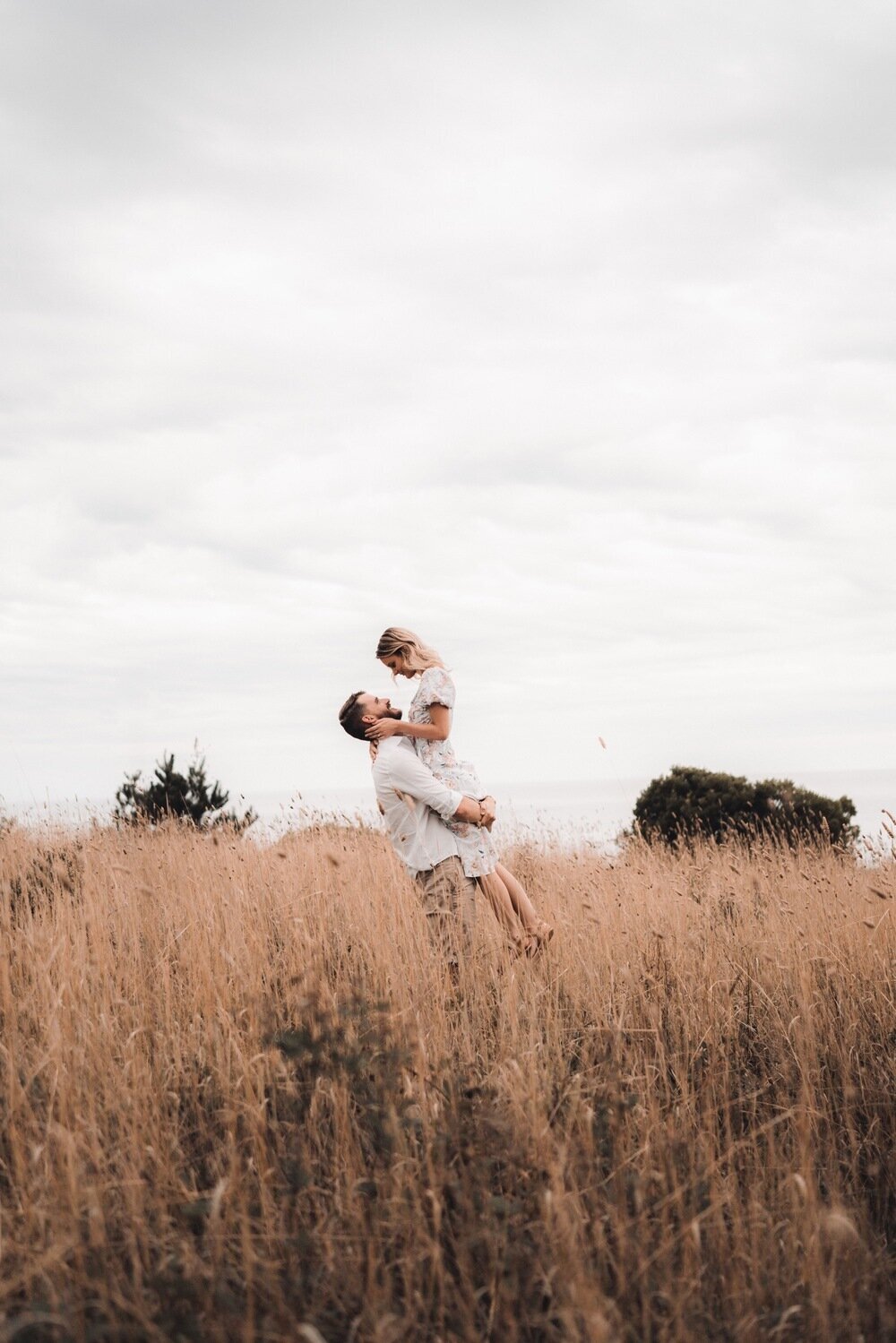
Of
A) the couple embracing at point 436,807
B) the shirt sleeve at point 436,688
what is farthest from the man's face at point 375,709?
the shirt sleeve at point 436,688

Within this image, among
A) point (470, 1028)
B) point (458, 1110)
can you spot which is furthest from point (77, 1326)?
point (470, 1028)

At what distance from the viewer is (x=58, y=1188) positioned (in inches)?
93.8

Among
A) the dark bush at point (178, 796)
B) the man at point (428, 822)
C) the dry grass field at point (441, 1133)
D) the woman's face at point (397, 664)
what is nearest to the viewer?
the dry grass field at point (441, 1133)

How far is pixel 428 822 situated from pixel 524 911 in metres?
0.83

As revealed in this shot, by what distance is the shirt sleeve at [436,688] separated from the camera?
5363 mm

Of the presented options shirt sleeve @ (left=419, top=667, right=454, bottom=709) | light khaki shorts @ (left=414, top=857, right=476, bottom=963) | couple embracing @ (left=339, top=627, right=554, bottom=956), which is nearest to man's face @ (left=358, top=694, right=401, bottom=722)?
couple embracing @ (left=339, top=627, right=554, bottom=956)

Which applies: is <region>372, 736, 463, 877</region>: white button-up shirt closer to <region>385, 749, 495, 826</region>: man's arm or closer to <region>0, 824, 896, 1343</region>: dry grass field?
<region>385, 749, 495, 826</region>: man's arm

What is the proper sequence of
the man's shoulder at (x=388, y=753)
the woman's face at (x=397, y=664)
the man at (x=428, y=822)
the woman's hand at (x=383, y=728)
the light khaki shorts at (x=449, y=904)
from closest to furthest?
the light khaki shorts at (x=449, y=904) < the man at (x=428, y=822) < the man's shoulder at (x=388, y=753) < the woman's hand at (x=383, y=728) < the woman's face at (x=397, y=664)

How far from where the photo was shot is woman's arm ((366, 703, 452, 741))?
524 cm

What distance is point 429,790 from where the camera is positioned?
→ 500 cm

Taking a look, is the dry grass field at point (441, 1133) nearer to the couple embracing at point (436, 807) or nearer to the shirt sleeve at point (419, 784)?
the couple embracing at point (436, 807)

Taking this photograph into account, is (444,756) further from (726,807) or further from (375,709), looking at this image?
(726,807)

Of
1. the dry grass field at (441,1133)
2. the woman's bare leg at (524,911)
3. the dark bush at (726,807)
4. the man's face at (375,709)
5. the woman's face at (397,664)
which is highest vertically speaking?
the woman's face at (397,664)

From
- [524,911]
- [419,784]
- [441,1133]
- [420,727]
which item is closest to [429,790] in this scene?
[419,784]
